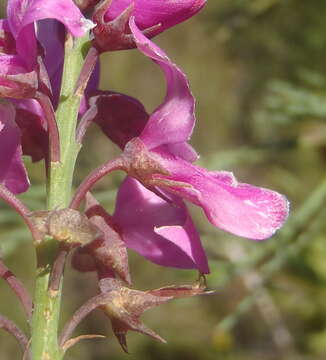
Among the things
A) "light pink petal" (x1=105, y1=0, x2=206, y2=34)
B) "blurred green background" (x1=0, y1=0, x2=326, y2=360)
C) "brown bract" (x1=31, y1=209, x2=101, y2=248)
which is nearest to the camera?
"brown bract" (x1=31, y1=209, x2=101, y2=248)

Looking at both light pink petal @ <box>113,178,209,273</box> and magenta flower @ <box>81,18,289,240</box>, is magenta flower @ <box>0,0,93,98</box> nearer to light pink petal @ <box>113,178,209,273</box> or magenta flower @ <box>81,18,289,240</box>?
magenta flower @ <box>81,18,289,240</box>

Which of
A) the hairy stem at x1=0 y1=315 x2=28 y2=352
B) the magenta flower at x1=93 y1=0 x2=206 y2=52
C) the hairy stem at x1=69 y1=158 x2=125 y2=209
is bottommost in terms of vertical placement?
the hairy stem at x1=0 y1=315 x2=28 y2=352

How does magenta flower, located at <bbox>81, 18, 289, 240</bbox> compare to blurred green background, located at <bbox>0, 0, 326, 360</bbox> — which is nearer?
magenta flower, located at <bbox>81, 18, 289, 240</bbox>

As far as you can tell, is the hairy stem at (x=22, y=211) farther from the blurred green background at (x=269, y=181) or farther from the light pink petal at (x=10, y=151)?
the blurred green background at (x=269, y=181)

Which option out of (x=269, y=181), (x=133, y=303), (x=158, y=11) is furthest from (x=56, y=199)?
(x=269, y=181)

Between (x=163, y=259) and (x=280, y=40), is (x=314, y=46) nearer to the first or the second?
(x=280, y=40)

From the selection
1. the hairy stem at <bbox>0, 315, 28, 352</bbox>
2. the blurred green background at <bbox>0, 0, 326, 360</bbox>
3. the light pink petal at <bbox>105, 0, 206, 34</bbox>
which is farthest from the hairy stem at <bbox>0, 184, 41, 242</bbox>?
the blurred green background at <bbox>0, 0, 326, 360</bbox>
